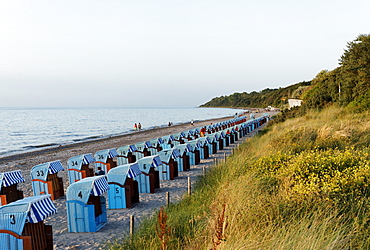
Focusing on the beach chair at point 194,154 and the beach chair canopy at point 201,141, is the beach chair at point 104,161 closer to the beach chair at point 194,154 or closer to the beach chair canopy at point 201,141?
the beach chair at point 194,154

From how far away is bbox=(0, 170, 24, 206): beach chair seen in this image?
9.13m

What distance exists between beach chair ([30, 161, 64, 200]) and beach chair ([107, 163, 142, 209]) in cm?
A: 247

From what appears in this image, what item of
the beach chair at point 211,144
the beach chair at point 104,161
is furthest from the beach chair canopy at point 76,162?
the beach chair at point 211,144

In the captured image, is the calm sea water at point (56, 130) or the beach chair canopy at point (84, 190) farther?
the calm sea water at point (56, 130)

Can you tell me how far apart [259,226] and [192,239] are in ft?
3.40

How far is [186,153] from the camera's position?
1427cm

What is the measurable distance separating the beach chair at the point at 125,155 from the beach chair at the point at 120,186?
20.3ft

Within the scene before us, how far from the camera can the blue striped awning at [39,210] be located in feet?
17.0

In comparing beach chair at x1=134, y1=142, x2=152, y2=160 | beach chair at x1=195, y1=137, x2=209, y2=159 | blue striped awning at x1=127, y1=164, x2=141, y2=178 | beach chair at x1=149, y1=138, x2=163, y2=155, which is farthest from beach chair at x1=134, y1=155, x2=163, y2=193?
beach chair at x1=149, y1=138, x2=163, y2=155

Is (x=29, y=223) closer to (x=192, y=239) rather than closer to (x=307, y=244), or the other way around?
(x=192, y=239)

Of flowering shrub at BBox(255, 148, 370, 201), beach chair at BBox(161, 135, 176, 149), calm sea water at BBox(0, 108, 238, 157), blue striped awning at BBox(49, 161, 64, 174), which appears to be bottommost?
Result: calm sea water at BBox(0, 108, 238, 157)

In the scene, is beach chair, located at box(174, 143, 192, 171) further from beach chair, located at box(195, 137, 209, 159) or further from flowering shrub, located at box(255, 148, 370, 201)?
flowering shrub, located at box(255, 148, 370, 201)

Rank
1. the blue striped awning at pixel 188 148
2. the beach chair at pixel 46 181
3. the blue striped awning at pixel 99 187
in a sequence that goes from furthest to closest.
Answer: the blue striped awning at pixel 188 148 < the beach chair at pixel 46 181 < the blue striped awning at pixel 99 187

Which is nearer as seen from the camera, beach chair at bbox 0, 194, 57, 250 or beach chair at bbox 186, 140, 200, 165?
beach chair at bbox 0, 194, 57, 250
